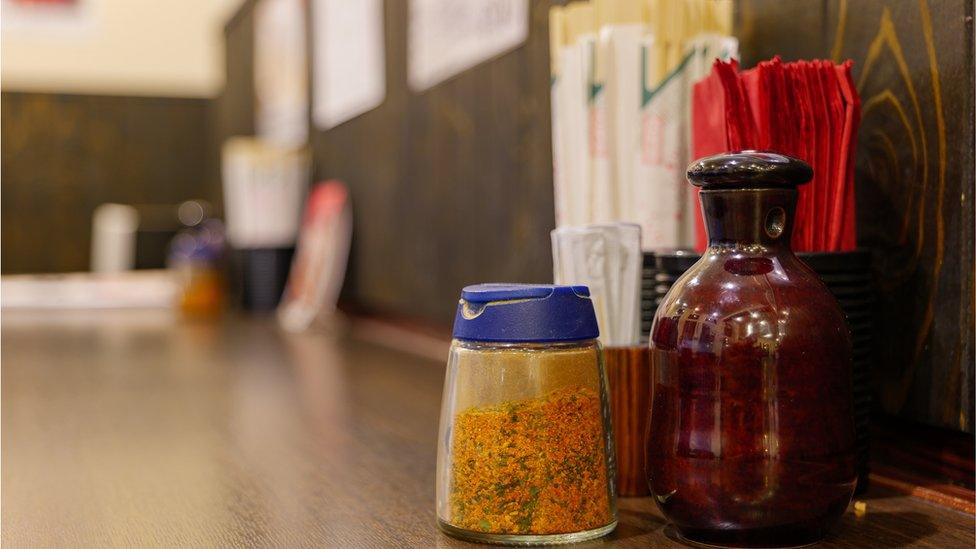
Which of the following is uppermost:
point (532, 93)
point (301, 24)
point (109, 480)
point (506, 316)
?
point (301, 24)

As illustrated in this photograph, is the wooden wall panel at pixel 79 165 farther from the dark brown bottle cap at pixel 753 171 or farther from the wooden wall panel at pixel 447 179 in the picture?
the dark brown bottle cap at pixel 753 171

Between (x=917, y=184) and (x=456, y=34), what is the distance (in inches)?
53.8

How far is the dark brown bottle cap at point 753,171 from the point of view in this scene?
2.43 feet

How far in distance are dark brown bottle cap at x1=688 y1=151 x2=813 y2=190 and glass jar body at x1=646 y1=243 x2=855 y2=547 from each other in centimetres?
5

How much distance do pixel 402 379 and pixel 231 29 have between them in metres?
3.46

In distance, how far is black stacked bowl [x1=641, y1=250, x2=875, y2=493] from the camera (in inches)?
35.0

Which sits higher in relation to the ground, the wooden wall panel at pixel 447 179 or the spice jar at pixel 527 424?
the wooden wall panel at pixel 447 179

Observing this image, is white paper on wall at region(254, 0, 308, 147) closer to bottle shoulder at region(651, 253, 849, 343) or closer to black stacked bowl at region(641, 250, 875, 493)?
black stacked bowl at region(641, 250, 875, 493)

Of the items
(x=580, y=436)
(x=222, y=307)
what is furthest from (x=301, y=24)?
(x=580, y=436)

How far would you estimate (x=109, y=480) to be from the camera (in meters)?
1.11

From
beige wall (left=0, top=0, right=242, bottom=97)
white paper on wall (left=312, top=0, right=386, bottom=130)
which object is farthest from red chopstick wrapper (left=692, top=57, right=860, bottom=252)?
beige wall (left=0, top=0, right=242, bottom=97)

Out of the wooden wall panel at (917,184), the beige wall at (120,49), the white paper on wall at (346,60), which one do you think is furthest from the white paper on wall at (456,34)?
the beige wall at (120,49)

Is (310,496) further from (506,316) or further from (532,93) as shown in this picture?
(532,93)

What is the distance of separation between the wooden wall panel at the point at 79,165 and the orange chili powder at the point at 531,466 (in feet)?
16.4
